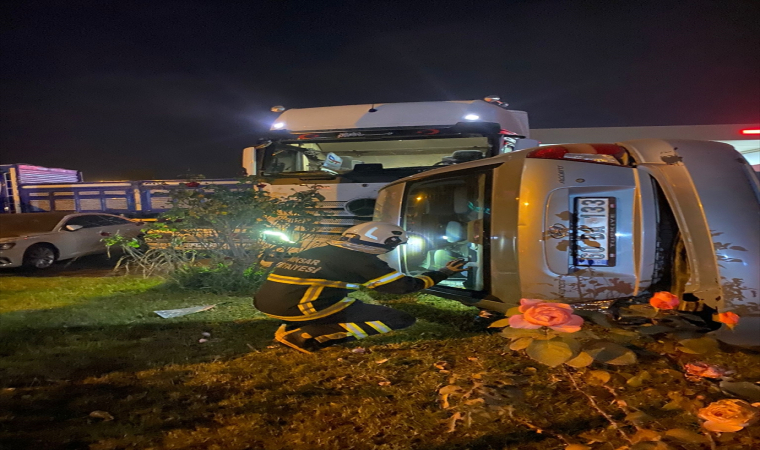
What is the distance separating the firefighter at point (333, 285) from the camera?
3.29 m

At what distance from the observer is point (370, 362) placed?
3117mm

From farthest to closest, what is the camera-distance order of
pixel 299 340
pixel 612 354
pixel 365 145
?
pixel 365 145
pixel 299 340
pixel 612 354

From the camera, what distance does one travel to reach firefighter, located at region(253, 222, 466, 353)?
3295 millimetres

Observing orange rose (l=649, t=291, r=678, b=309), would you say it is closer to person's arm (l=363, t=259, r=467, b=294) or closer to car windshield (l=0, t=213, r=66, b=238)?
person's arm (l=363, t=259, r=467, b=294)

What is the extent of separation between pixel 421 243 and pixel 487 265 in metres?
1.55

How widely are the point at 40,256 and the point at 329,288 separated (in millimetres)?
7967

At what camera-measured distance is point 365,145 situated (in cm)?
631

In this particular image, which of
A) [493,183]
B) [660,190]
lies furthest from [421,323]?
[660,190]

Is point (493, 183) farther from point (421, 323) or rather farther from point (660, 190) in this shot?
point (421, 323)

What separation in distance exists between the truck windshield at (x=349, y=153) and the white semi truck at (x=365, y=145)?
0.05 feet

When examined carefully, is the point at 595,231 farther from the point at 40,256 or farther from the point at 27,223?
the point at 27,223

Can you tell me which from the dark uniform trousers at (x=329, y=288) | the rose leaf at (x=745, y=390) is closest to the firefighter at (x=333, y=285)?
the dark uniform trousers at (x=329, y=288)

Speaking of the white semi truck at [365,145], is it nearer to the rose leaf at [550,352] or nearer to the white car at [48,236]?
the white car at [48,236]

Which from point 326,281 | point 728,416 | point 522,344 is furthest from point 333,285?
point 728,416
